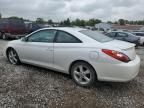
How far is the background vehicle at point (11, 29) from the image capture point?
54.2 feet

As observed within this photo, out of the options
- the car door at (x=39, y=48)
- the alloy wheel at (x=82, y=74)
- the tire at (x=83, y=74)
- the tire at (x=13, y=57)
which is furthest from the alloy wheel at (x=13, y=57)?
the alloy wheel at (x=82, y=74)

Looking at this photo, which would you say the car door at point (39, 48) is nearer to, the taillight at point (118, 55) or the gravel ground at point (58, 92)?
the gravel ground at point (58, 92)

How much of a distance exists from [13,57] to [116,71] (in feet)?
12.2

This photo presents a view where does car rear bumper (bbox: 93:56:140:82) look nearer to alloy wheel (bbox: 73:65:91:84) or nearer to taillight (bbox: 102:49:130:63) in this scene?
taillight (bbox: 102:49:130:63)

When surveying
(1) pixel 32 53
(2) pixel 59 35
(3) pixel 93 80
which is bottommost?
(3) pixel 93 80

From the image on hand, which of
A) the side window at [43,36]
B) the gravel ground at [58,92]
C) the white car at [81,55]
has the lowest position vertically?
the gravel ground at [58,92]

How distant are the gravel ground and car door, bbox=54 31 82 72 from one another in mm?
451

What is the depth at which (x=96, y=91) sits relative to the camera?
4609 millimetres

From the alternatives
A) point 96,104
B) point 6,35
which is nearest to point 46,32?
point 96,104

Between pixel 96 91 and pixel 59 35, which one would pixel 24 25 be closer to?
pixel 59 35

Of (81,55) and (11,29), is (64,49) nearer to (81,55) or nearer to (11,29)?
(81,55)

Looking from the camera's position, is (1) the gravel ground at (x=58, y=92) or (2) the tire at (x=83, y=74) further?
(2) the tire at (x=83, y=74)

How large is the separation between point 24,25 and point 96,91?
46.8ft

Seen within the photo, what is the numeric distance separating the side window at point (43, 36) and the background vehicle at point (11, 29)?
1126 cm
